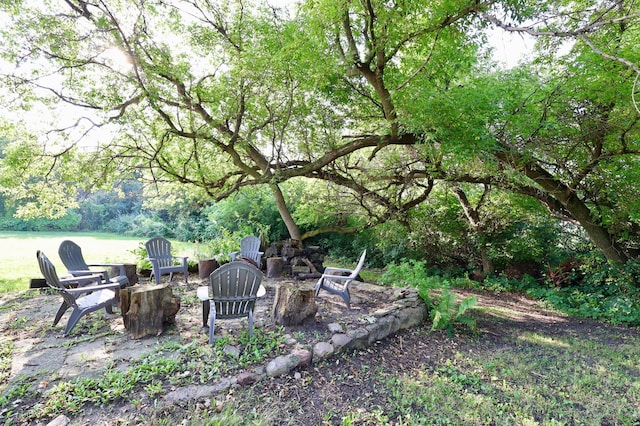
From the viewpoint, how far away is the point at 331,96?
5695 millimetres

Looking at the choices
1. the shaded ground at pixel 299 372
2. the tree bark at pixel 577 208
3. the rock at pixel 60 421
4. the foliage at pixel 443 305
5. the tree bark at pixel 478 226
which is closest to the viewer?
the rock at pixel 60 421

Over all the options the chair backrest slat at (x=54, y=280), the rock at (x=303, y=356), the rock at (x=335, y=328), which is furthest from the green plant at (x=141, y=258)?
the rock at (x=303, y=356)

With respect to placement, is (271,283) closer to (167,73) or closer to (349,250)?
(167,73)

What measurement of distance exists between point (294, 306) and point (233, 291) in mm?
728

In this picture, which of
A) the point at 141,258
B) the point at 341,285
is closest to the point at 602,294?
the point at 341,285

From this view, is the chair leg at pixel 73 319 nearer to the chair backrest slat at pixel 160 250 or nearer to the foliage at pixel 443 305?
the chair backrest slat at pixel 160 250

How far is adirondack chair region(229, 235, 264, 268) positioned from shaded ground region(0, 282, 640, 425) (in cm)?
171

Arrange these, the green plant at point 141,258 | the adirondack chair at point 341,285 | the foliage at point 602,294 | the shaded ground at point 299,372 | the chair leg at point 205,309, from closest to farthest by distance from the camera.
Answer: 1. the shaded ground at point 299,372
2. the chair leg at point 205,309
3. the adirondack chair at point 341,285
4. the foliage at point 602,294
5. the green plant at point 141,258

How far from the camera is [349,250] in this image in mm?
10352

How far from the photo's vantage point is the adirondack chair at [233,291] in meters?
3.04

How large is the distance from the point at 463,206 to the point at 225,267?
21.3 ft

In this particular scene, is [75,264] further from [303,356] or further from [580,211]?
[580,211]

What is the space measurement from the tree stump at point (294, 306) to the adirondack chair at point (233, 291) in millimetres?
416

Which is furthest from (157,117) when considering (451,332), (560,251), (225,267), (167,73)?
(560,251)
